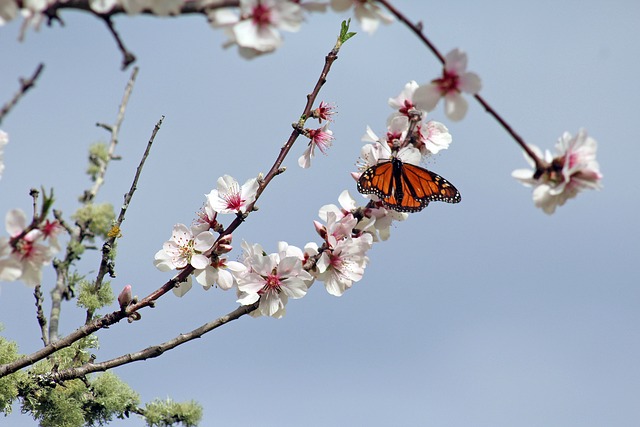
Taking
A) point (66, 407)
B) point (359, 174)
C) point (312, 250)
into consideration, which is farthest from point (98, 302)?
point (359, 174)

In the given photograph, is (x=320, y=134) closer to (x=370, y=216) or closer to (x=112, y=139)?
(x=370, y=216)

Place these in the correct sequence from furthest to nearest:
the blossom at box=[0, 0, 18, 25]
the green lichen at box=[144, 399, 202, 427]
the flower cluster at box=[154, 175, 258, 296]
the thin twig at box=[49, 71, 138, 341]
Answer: the green lichen at box=[144, 399, 202, 427], the thin twig at box=[49, 71, 138, 341], the flower cluster at box=[154, 175, 258, 296], the blossom at box=[0, 0, 18, 25]

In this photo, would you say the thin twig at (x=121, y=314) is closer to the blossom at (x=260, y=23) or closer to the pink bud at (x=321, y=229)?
the pink bud at (x=321, y=229)

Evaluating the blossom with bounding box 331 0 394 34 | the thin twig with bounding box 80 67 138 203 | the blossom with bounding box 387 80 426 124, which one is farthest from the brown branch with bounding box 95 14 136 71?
the thin twig with bounding box 80 67 138 203

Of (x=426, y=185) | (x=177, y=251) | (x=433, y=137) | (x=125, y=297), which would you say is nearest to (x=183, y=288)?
(x=177, y=251)

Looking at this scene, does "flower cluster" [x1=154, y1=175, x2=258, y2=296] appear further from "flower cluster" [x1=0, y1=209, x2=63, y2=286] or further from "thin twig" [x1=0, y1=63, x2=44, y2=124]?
"thin twig" [x1=0, y1=63, x2=44, y2=124]

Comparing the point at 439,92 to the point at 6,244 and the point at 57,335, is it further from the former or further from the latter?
the point at 57,335
